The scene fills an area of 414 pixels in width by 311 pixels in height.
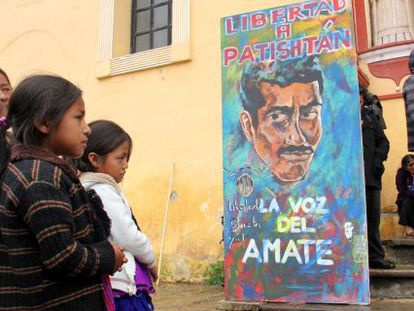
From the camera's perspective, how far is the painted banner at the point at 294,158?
3.89m

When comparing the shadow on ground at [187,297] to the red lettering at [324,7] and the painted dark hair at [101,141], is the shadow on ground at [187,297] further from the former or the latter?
the red lettering at [324,7]

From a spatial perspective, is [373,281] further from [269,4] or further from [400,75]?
[269,4]

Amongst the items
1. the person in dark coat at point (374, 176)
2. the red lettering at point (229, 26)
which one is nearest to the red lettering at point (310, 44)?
the red lettering at point (229, 26)

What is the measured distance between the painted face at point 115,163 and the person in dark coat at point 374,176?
2.83 metres

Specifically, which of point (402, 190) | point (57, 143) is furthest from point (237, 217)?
point (57, 143)

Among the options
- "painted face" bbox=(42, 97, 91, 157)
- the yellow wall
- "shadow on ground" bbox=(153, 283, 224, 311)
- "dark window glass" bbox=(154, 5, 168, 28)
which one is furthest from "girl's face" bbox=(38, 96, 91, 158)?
"dark window glass" bbox=(154, 5, 168, 28)

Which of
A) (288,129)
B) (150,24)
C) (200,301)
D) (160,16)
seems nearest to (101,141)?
(288,129)

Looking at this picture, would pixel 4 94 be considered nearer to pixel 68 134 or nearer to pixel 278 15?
pixel 68 134

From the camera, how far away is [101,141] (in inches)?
92.6

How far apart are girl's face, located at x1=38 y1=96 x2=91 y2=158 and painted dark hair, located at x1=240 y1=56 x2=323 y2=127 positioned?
2.71m

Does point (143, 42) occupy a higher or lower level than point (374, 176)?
higher

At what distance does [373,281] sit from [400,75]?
2.89m

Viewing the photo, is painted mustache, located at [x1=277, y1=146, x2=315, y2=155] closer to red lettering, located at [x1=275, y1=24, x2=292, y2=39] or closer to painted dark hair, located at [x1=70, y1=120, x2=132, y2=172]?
red lettering, located at [x1=275, y1=24, x2=292, y2=39]

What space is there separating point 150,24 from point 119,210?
6494 millimetres
